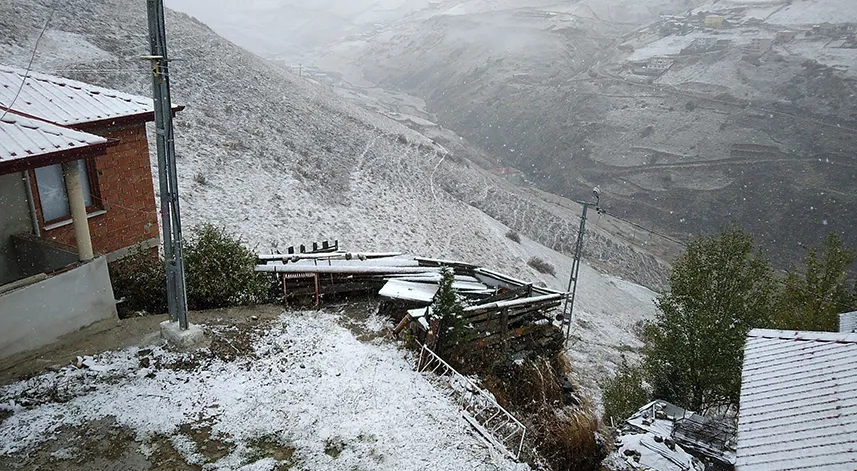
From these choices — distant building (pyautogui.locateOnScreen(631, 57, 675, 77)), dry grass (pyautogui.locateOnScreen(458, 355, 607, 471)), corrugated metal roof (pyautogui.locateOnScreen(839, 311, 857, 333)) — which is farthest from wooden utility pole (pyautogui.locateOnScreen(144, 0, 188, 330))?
distant building (pyautogui.locateOnScreen(631, 57, 675, 77))

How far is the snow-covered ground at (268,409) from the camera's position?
764 cm

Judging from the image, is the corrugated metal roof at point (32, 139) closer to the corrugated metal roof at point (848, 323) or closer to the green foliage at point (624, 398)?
the green foliage at point (624, 398)

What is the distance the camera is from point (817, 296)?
20.9m

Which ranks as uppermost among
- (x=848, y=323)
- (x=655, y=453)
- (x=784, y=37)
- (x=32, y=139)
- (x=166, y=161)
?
(x=784, y=37)

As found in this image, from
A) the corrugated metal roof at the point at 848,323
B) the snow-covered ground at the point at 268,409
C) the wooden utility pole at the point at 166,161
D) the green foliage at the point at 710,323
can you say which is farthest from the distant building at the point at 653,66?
the wooden utility pole at the point at 166,161

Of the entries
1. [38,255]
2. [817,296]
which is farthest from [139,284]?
[817,296]

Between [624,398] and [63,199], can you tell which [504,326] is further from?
[63,199]

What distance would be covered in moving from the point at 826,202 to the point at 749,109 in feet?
72.6

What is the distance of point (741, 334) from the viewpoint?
17.4 meters

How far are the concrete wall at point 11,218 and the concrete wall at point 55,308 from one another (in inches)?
72.2

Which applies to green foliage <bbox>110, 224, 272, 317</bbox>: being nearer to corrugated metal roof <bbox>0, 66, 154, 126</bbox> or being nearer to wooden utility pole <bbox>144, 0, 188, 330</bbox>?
wooden utility pole <bbox>144, 0, 188, 330</bbox>

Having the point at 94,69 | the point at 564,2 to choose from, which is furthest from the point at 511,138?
the point at 564,2

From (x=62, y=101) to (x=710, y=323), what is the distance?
19.5 meters

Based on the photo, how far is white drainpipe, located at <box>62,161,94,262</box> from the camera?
31.3ft
